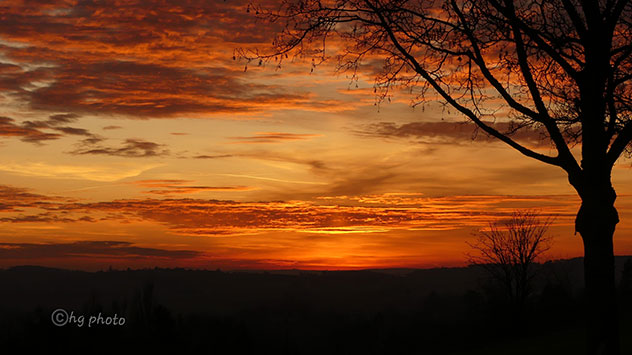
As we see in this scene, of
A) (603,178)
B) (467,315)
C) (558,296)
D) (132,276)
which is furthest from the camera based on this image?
(132,276)

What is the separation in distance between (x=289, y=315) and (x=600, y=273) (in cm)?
9627

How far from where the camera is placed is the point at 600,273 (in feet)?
33.1

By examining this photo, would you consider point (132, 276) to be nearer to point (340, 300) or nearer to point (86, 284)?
point (86, 284)

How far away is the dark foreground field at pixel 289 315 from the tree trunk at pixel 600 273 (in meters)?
23.3

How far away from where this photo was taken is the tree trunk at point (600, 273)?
10.0 m

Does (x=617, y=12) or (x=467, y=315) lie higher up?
(x=617, y=12)

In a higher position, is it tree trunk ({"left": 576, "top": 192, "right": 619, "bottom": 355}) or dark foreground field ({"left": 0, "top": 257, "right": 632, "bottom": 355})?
tree trunk ({"left": 576, "top": 192, "right": 619, "bottom": 355})

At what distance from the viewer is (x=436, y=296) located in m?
110

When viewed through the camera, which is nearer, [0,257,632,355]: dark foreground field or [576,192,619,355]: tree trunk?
[576,192,619,355]: tree trunk

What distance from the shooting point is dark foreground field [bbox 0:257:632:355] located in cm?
5566

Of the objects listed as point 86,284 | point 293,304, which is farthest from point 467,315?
point 86,284

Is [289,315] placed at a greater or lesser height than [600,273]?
lesser

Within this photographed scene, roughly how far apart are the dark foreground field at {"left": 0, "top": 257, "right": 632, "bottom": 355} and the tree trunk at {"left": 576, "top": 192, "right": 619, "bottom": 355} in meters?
23.3

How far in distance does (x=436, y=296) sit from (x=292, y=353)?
158 feet
